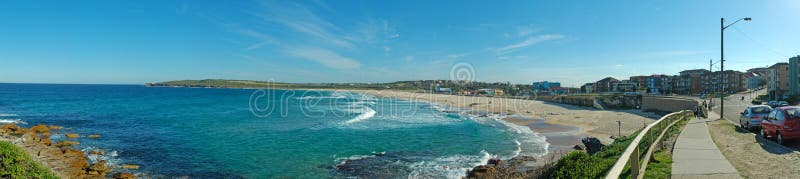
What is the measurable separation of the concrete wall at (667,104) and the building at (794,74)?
26107 mm

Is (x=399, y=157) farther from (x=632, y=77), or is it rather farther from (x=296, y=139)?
(x=632, y=77)

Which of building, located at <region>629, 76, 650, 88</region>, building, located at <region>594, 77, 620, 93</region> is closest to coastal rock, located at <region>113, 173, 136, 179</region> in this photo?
building, located at <region>629, 76, 650, 88</region>

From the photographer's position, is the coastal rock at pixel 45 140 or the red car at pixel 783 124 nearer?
the red car at pixel 783 124

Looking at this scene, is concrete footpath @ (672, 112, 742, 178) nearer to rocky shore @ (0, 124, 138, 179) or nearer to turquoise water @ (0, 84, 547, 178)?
turquoise water @ (0, 84, 547, 178)

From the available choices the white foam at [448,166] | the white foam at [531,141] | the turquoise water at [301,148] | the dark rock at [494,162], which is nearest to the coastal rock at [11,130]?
the turquoise water at [301,148]

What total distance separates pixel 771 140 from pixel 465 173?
9.58 metres

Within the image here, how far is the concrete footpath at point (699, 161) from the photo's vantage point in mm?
6375

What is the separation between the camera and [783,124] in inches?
389

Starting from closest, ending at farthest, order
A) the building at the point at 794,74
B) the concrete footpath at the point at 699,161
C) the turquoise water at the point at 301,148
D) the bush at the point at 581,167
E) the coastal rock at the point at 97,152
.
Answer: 1. the concrete footpath at the point at 699,161
2. the bush at the point at 581,167
3. the turquoise water at the point at 301,148
4. the coastal rock at the point at 97,152
5. the building at the point at 794,74

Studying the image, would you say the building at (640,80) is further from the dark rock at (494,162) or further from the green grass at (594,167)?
the green grass at (594,167)

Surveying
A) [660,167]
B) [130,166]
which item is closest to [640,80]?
[660,167]

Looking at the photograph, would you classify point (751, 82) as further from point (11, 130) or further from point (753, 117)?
point (11, 130)

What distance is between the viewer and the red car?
378 inches

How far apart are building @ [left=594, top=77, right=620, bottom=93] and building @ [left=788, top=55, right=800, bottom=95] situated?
69808 mm
